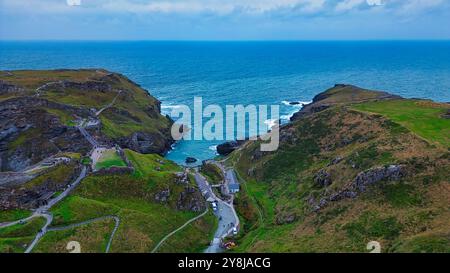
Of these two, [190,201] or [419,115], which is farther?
[419,115]

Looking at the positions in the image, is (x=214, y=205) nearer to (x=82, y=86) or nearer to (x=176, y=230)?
(x=176, y=230)

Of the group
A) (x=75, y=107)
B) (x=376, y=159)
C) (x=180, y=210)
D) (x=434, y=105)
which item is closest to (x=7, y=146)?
(x=75, y=107)

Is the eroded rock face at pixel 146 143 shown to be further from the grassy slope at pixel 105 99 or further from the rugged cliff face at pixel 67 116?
the grassy slope at pixel 105 99

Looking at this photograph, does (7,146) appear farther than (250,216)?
Yes

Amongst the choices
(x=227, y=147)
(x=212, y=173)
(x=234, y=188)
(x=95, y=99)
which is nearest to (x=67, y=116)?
(x=95, y=99)
